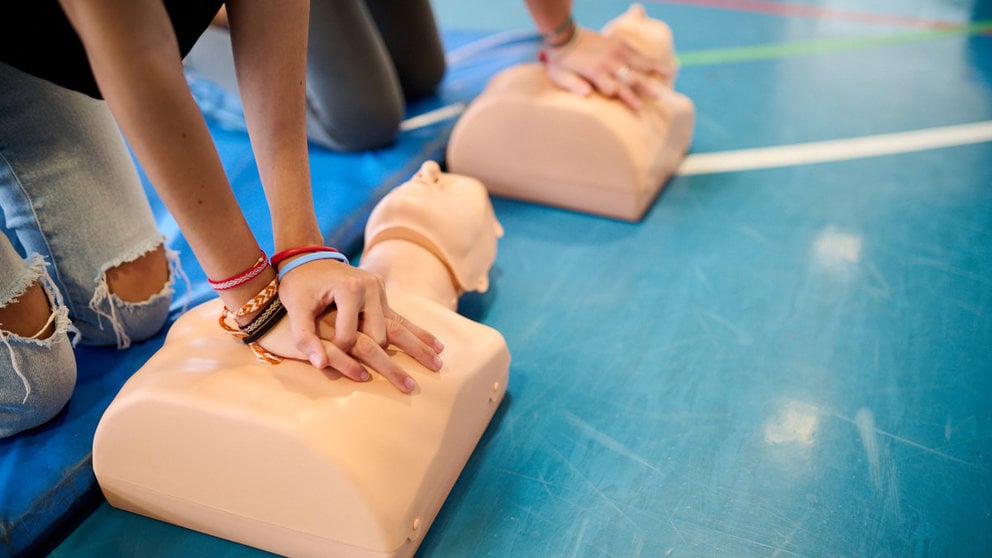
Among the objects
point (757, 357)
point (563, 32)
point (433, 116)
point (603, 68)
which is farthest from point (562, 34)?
point (757, 357)

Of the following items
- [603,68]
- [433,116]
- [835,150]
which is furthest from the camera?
[433,116]

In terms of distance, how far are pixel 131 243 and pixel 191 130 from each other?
0.45 metres

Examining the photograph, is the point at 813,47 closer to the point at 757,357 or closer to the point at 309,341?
the point at 757,357

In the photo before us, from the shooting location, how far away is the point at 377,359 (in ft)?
2.86

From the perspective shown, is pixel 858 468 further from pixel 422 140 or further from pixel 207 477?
pixel 422 140

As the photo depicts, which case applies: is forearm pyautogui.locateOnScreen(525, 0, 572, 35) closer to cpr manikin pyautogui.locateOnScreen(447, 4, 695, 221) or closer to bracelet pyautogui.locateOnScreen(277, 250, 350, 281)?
cpr manikin pyautogui.locateOnScreen(447, 4, 695, 221)

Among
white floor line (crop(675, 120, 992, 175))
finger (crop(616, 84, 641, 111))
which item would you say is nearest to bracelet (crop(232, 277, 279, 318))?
finger (crop(616, 84, 641, 111))

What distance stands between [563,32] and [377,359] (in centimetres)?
91

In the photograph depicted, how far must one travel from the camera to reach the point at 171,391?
86cm

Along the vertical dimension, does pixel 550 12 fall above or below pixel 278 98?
below

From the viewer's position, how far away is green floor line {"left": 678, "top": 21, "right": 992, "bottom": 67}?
2047 millimetres

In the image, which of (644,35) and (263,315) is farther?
(644,35)

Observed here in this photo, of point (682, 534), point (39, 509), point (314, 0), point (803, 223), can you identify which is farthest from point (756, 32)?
point (39, 509)

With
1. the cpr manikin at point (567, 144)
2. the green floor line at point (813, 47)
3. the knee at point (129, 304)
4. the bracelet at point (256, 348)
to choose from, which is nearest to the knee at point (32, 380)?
the knee at point (129, 304)
